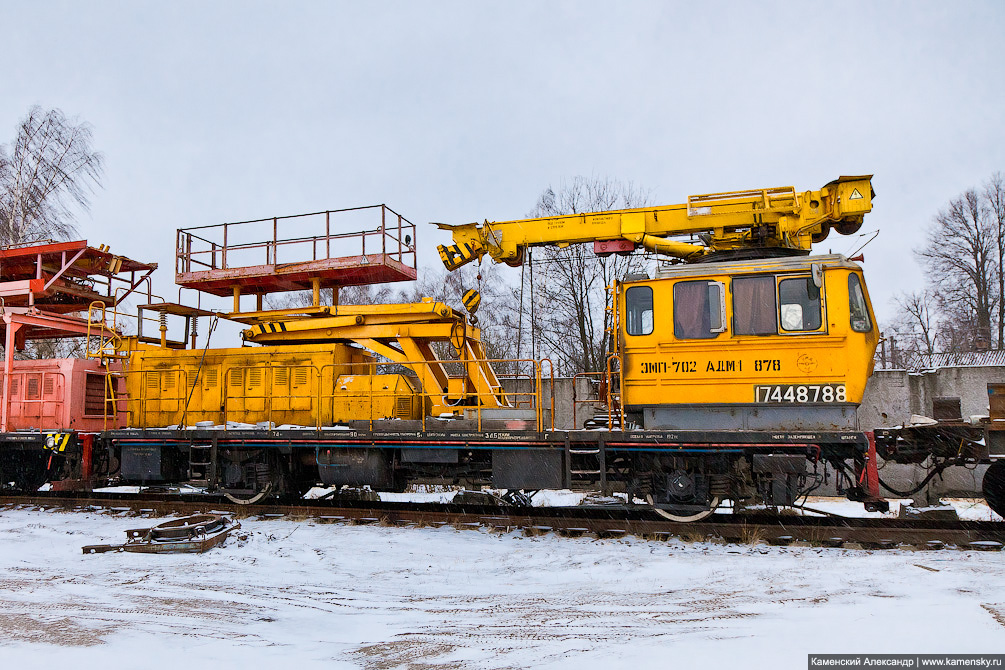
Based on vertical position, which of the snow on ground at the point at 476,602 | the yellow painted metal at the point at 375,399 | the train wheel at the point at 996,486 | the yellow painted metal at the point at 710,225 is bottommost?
the snow on ground at the point at 476,602

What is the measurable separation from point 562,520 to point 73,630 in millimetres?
6269

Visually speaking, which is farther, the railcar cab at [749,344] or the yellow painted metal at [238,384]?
the yellow painted metal at [238,384]

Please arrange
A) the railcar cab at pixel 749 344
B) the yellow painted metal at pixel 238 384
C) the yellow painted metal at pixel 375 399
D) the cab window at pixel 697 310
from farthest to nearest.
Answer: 1. the yellow painted metal at pixel 238 384
2. the yellow painted metal at pixel 375 399
3. the cab window at pixel 697 310
4. the railcar cab at pixel 749 344

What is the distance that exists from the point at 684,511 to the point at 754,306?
3053mm

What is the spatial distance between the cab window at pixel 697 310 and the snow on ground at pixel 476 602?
285 cm

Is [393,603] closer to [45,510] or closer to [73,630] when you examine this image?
[73,630]

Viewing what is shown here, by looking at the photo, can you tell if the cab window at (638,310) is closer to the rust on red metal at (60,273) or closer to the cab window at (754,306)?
the cab window at (754,306)

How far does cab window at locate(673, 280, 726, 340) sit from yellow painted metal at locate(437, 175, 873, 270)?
1177mm

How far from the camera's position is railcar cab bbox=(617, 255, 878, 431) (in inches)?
342

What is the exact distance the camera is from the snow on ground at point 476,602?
4.67 metres

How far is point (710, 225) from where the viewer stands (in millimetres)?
10141

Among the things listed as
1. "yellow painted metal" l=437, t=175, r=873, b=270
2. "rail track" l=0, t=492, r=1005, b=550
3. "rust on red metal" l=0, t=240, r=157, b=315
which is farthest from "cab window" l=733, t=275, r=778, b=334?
"rust on red metal" l=0, t=240, r=157, b=315

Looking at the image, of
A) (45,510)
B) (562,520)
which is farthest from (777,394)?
(45,510)

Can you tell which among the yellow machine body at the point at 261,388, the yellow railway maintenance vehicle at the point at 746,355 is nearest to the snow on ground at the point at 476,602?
the yellow railway maintenance vehicle at the point at 746,355
